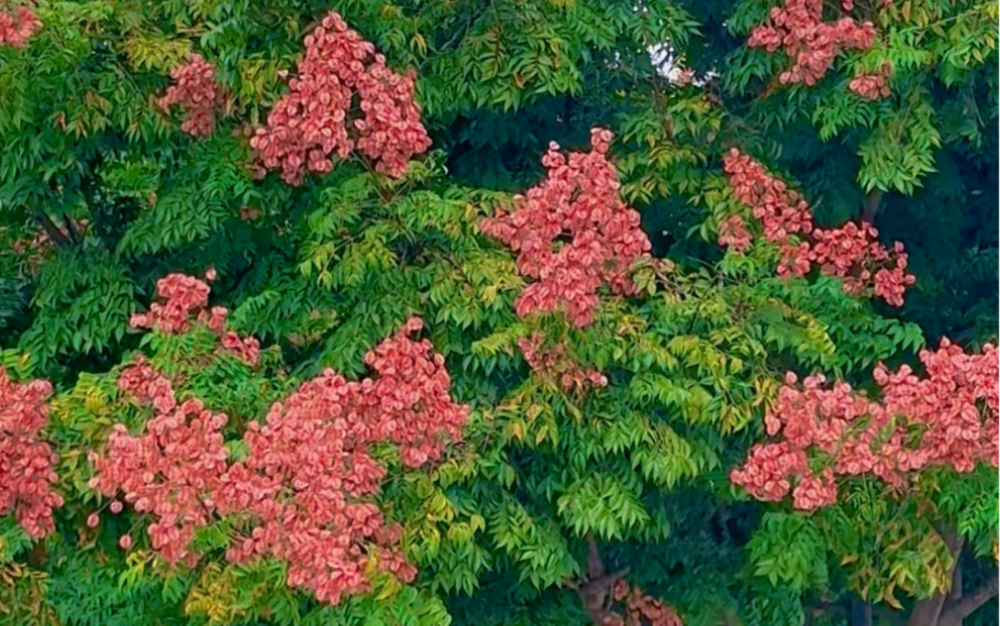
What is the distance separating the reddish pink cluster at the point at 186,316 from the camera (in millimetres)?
4949

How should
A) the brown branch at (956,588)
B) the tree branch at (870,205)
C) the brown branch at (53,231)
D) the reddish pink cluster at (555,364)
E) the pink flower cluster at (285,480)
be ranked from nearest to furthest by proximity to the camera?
the pink flower cluster at (285,480) → the reddish pink cluster at (555,364) → the tree branch at (870,205) → the brown branch at (53,231) → the brown branch at (956,588)

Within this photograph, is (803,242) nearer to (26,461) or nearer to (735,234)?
(735,234)

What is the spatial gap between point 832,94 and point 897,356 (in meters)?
1.13

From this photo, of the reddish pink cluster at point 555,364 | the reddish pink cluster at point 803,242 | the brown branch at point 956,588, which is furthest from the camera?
the brown branch at point 956,588

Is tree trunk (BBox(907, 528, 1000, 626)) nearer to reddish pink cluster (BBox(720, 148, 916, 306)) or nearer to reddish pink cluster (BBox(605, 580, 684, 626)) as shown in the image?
reddish pink cluster (BBox(605, 580, 684, 626))

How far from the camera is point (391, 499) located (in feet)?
16.0

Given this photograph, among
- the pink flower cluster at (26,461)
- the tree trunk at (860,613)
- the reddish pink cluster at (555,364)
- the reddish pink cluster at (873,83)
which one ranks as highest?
the reddish pink cluster at (873,83)

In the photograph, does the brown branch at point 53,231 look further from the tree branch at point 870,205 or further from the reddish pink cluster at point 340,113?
the tree branch at point 870,205

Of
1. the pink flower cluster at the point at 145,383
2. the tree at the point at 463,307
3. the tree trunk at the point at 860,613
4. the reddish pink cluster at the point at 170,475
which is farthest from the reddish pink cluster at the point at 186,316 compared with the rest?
the tree trunk at the point at 860,613

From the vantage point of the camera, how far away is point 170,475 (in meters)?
4.45

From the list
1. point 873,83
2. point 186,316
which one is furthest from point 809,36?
point 186,316

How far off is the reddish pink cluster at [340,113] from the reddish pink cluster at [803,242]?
1.24m

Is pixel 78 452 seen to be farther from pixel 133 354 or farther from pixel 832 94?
pixel 832 94

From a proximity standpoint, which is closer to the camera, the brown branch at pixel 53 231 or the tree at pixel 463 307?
the tree at pixel 463 307
